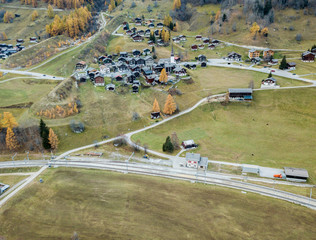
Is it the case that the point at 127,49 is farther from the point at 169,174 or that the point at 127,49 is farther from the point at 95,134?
the point at 169,174

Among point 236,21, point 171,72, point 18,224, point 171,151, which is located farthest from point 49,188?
point 236,21

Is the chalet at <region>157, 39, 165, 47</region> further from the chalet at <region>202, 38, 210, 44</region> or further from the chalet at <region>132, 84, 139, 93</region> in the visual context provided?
the chalet at <region>132, 84, 139, 93</region>

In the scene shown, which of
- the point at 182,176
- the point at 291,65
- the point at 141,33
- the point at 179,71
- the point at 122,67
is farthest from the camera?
the point at 141,33

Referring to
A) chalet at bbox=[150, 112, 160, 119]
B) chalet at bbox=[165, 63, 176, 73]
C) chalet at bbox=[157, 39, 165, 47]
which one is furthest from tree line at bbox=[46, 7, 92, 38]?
chalet at bbox=[150, 112, 160, 119]

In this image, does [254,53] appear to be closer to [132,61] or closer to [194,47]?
[194,47]

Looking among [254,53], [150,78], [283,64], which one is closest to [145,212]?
[150,78]

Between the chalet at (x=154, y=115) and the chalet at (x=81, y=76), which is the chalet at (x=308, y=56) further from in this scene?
the chalet at (x=81, y=76)

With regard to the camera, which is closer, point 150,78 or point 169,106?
point 169,106
